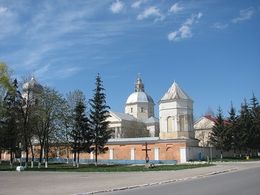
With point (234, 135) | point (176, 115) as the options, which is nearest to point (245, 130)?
point (234, 135)

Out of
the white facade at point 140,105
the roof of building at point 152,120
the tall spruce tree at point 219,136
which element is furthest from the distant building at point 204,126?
the tall spruce tree at point 219,136

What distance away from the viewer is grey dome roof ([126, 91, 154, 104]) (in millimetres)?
97438

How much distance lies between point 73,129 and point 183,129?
2135cm

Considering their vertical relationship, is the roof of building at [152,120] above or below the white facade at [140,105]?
below

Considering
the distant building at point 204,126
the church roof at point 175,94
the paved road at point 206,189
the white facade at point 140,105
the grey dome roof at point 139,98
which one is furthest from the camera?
the grey dome roof at point 139,98

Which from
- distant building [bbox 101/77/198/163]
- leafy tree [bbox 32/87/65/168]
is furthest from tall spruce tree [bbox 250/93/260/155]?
leafy tree [bbox 32/87/65/168]

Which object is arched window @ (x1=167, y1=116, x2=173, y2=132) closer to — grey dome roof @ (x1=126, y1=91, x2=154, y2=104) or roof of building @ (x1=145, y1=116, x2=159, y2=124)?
roof of building @ (x1=145, y1=116, x2=159, y2=124)

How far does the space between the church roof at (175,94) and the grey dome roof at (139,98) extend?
26.3 m

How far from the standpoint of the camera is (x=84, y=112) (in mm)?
53688

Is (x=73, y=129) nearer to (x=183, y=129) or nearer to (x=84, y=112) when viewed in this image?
(x=84, y=112)

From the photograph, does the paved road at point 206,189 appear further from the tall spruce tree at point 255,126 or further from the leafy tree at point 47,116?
the tall spruce tree at point 255,126

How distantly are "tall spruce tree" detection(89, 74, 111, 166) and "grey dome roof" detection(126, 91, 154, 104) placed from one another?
137 feet

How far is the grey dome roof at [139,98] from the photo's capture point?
97438 millimetres

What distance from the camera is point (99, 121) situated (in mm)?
55406
